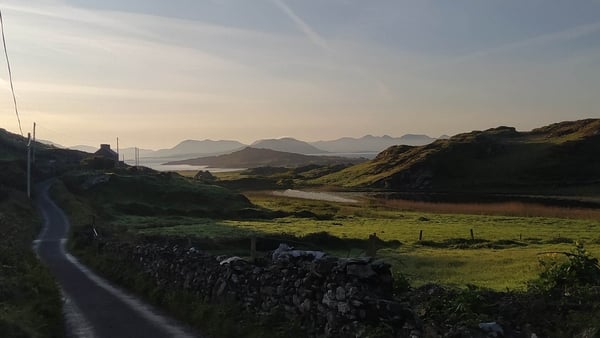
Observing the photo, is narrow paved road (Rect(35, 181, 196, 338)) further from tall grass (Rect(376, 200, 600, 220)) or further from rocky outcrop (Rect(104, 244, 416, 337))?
tall grass (Rect(376, 200, 600, 220))

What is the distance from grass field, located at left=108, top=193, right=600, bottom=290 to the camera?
32844 mm

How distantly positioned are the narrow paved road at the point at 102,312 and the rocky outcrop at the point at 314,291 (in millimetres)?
1769

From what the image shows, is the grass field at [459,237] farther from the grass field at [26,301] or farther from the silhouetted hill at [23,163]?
the silhouetted hill at [23,163]

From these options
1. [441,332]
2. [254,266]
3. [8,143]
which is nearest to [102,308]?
[254,266]

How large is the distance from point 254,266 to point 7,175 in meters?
104

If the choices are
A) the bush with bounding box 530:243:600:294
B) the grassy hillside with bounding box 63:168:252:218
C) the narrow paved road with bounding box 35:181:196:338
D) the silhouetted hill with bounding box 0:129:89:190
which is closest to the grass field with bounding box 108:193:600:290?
the bush with bounding box 530:243:600:294

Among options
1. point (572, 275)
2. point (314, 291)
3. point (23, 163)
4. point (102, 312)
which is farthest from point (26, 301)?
point (23, 163)

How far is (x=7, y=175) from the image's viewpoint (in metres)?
104

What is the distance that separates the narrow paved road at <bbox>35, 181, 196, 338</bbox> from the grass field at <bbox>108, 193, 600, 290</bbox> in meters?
12.4

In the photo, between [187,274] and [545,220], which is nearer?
[187,274]

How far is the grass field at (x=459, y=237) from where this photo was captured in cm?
3284

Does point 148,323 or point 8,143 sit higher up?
point 8,143

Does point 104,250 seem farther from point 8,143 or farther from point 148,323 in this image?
point 8,143

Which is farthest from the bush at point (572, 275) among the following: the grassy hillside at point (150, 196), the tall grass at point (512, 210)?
the grassy hillside at point (150, 196)
